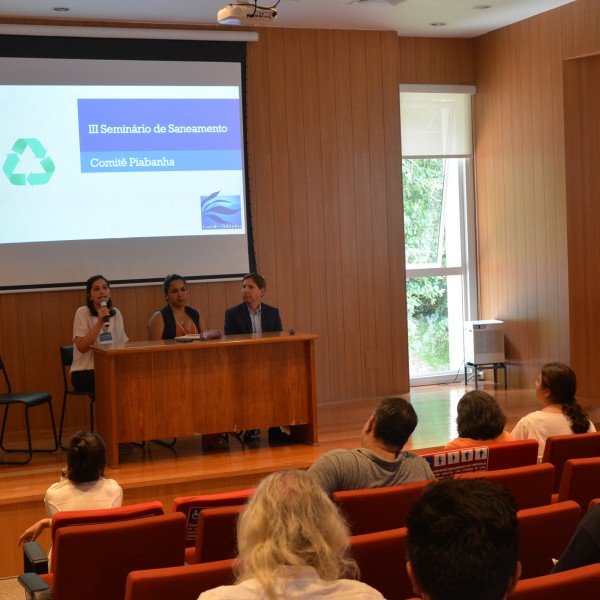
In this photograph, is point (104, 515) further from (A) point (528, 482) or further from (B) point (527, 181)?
(B) point (527, 181)

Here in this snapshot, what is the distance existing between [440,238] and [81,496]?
20.1 ft

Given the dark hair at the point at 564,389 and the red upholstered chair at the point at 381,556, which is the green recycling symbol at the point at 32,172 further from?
the red upholstered chair at the point at 381,556

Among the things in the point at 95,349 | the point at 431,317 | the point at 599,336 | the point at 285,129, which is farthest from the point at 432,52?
the point at 95,349

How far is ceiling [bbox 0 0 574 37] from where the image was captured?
22.5ft

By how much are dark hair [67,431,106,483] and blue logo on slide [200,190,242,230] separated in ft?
14.0

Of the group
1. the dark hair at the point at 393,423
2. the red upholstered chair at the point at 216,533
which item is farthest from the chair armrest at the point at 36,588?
the dark hair at the point at 393,423

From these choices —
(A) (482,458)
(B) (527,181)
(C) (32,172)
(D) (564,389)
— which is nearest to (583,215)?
(B) (527,181)

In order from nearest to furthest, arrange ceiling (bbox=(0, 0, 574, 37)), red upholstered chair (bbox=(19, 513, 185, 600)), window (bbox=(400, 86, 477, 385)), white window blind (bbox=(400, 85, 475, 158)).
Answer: red upholstered chair (bbox=(19, 513, 185, 600)) → ceiling (bbox=(0, 0, 574, 37)) → white window blind (bbox=(400, 85, 475, 158)) → window (bbox=(400, 86, 477, 385))

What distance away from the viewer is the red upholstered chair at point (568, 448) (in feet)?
12.0

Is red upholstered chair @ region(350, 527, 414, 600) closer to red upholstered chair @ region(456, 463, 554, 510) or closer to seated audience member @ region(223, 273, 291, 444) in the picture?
red upholstered chair @ region(456, 463, 554, 510)

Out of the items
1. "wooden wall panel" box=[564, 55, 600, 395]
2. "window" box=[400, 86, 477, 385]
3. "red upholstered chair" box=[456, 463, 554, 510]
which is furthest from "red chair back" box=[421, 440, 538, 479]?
"window" box=[400, 86, 477, 385]

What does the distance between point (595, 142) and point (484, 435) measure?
481cm

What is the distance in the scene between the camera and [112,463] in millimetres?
5504

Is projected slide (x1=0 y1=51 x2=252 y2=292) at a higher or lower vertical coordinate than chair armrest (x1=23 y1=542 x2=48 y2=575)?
higher
